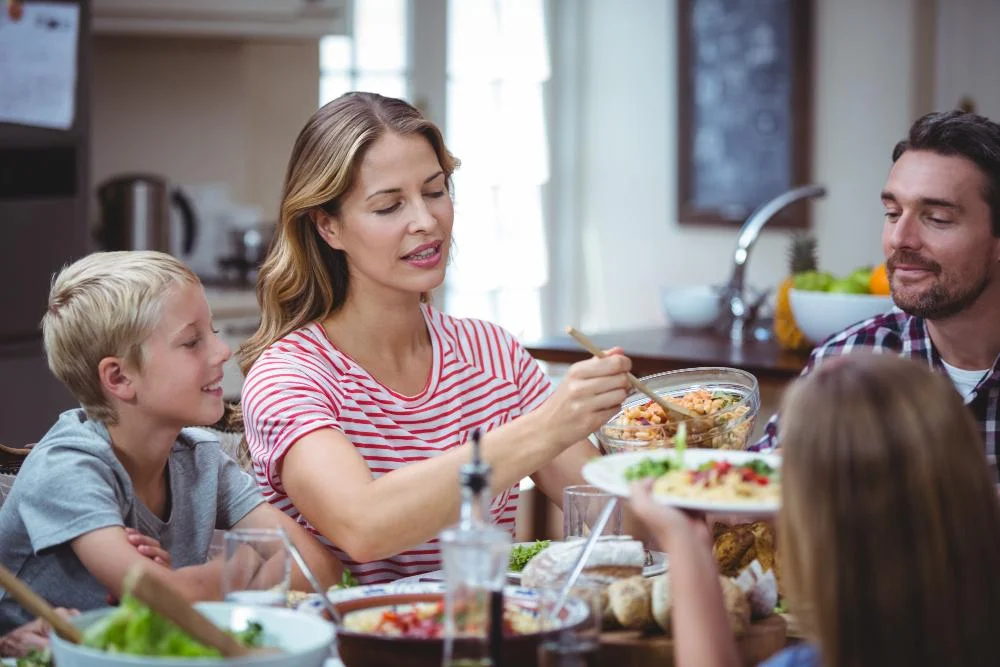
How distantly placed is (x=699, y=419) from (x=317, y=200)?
0.68 m

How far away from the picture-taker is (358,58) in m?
5.29

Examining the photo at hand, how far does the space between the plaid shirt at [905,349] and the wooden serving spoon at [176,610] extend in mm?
1378

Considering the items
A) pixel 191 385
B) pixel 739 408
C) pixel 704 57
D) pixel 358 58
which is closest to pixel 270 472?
pixel 191 385

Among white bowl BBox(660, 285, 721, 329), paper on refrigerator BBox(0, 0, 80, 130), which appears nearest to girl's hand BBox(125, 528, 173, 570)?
paper on refrigerator BBox(0, 0, 80, 130)

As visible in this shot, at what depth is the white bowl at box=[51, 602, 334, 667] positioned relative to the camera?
4.00 ft

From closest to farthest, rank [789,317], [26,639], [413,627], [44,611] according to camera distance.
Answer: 1. [44,611]
2. [413,627]
3. [26,639]
4. [789,317]

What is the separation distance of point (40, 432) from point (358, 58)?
6.84ft

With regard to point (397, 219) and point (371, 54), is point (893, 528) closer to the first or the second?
point (397, 219)

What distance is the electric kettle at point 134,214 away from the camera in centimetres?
429

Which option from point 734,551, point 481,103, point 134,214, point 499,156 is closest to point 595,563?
point 734,551

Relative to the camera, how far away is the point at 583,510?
5.83 feet

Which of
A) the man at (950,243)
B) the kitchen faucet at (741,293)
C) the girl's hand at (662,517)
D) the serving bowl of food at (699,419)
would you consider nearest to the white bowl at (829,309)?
the kitchen faucet at (741,293)

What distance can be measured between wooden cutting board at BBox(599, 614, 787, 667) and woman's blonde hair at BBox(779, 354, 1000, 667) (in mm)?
337

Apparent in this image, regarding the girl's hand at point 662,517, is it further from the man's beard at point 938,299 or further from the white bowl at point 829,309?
the white bowl at point 829,309
